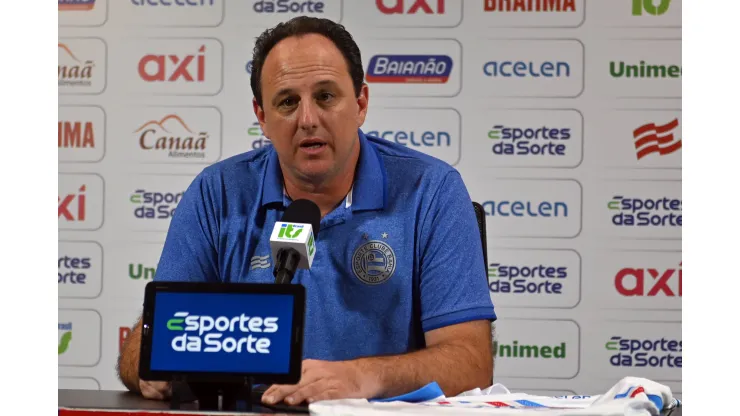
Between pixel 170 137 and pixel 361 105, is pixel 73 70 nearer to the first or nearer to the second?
pixel 170 137

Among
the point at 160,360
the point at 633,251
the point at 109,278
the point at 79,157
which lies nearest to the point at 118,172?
the point at 79,157

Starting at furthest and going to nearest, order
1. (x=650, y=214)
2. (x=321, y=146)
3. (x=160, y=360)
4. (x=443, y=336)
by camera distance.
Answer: (x=650, y=214)
(x=321, y=146)
(x=443, y=336)
(x=160, y=360)

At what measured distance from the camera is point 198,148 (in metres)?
3.51

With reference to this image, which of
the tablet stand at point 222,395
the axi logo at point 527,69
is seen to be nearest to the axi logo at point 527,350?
the axi logo at point 527,69

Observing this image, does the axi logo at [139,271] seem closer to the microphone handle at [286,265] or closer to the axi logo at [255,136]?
the axi logo at [255,136]

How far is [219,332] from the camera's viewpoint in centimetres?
116

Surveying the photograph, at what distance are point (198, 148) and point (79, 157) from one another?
488 mm

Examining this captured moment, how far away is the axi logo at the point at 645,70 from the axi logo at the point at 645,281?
28.9 inches

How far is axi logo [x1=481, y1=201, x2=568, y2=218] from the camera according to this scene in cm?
336

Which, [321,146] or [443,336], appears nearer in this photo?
[443,336]

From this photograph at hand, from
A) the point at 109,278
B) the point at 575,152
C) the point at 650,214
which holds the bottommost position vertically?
the point at 109,278

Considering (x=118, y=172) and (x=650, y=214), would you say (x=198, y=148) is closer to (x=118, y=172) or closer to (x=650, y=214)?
(x=118, y=172)

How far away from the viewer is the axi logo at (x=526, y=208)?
336 cm

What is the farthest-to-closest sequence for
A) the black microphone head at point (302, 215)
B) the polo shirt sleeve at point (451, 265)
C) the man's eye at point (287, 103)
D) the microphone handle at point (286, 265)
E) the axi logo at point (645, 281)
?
1. the axi logo at point (645, 281)
2. the man's eye at point (287, 103)
3. the polo shirt sleeve at point (451, 265)
4. the black microphone head at point (302, 215)
5. the microphone handle at point (286, 265)
